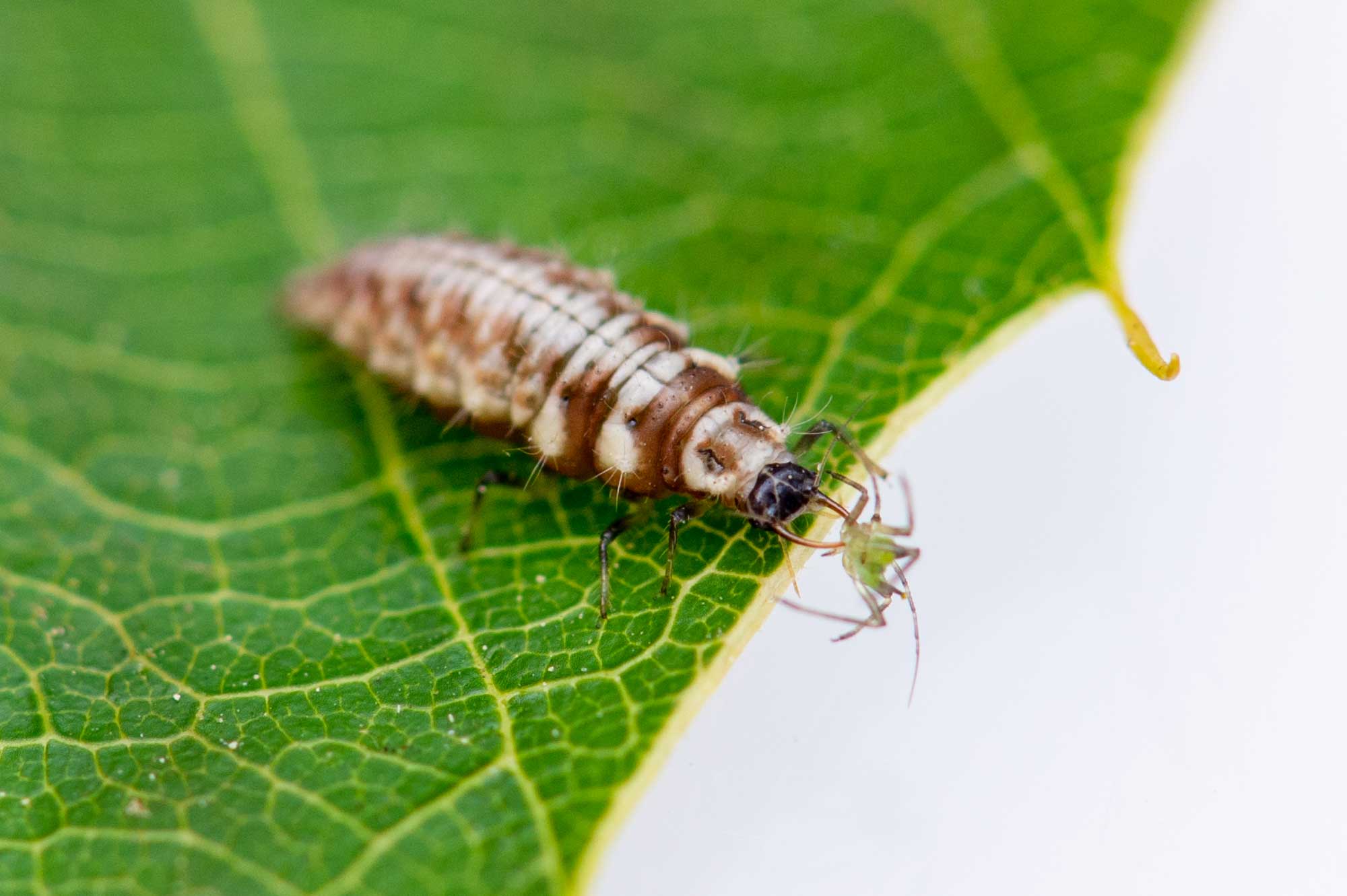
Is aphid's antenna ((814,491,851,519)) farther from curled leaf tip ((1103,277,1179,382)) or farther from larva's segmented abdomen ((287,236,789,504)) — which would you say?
curled leaf tip ((1103,277,1179,382))

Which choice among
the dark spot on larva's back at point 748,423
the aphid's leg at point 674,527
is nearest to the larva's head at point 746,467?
the dark spot on larva's back at point 748,423

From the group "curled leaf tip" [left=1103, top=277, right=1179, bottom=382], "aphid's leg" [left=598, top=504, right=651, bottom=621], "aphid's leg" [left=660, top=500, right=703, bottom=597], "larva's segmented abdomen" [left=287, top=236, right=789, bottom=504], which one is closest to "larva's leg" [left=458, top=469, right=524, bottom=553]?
"larva's segmented abdomen" [left=287, top=236, right=789, bottom=504]

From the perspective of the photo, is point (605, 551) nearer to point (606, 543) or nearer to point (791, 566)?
point (606, 543)

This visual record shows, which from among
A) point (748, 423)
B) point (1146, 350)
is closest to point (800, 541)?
point (748, 423)

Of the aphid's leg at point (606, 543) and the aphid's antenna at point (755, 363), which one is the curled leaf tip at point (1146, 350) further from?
the aphid's leg at point (606, 543)

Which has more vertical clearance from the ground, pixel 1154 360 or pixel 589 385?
pixel 589 385

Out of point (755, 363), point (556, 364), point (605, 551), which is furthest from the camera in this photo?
point (755, 363)
